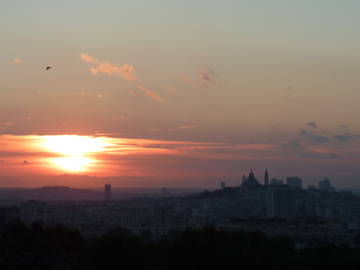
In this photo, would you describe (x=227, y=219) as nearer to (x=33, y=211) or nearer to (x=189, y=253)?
(x=33, y=211)

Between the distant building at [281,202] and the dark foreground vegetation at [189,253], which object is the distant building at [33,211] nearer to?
→ the distant building at [281,202]

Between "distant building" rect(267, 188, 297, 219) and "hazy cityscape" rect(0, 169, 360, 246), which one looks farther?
"distant building" rect(267, 188, 297, 219)

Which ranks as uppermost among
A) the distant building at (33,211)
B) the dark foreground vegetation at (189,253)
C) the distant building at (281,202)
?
the distant building at (281,202)

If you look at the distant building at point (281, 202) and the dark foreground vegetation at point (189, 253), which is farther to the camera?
the distant building at point (281, 202)

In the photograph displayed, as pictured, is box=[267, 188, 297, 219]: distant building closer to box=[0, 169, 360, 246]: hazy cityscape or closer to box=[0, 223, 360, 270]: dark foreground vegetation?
box=[0, 169, 360, 246]: hazy cityscape

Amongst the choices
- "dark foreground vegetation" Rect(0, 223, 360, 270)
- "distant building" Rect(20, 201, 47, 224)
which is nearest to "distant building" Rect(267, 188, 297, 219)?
"distant building" Rect(20, 201, 47, 224)

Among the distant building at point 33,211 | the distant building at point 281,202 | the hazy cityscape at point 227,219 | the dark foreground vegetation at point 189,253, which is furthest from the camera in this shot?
the distant building at point 281,202

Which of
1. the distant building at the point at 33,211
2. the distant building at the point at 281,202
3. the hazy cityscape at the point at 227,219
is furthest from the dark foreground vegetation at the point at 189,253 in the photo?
the distant building at the point at 281,202

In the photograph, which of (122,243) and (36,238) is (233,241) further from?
(36,238)

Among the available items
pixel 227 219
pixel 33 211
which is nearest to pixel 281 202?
pixel 227 219
